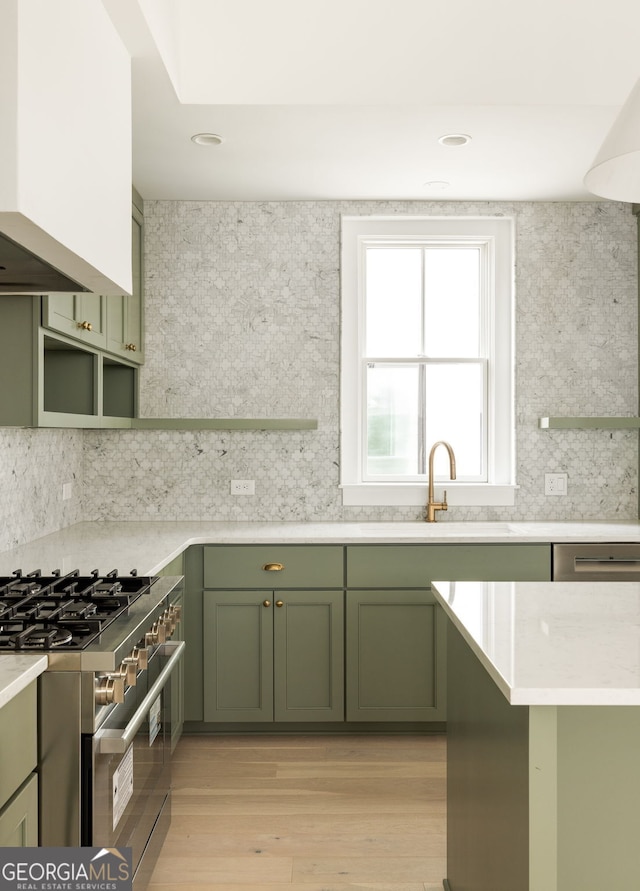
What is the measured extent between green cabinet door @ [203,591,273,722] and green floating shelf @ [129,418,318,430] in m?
0.82

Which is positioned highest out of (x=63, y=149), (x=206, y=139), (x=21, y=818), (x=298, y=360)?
(x=206, y=139)

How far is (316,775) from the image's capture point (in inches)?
121

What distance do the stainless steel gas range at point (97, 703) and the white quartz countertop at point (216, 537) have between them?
17.0 inches

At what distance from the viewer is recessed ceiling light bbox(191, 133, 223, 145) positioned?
121 inches

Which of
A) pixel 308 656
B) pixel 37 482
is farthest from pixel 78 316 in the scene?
pixel 308 656

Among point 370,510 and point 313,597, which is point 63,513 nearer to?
point 313,597

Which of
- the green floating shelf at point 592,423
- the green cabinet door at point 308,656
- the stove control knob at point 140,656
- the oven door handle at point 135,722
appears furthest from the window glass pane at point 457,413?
the stove control knob at point 140,656

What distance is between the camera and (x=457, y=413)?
13.4 feet

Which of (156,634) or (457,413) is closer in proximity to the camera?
(156,634)

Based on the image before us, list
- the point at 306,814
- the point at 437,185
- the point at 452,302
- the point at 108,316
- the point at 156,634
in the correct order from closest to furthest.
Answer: the point at 156,634 → the point at 306,814 → the point at 108,316 → the point at 437,185 → the point at 452,302

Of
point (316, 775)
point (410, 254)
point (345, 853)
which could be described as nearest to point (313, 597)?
point (316, 775)

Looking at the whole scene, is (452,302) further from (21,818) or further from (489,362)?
(21,818)

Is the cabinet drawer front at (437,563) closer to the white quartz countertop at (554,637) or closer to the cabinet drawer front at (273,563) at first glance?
the cabinet drawer front at (273,563)

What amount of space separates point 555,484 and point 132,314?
2333mm
